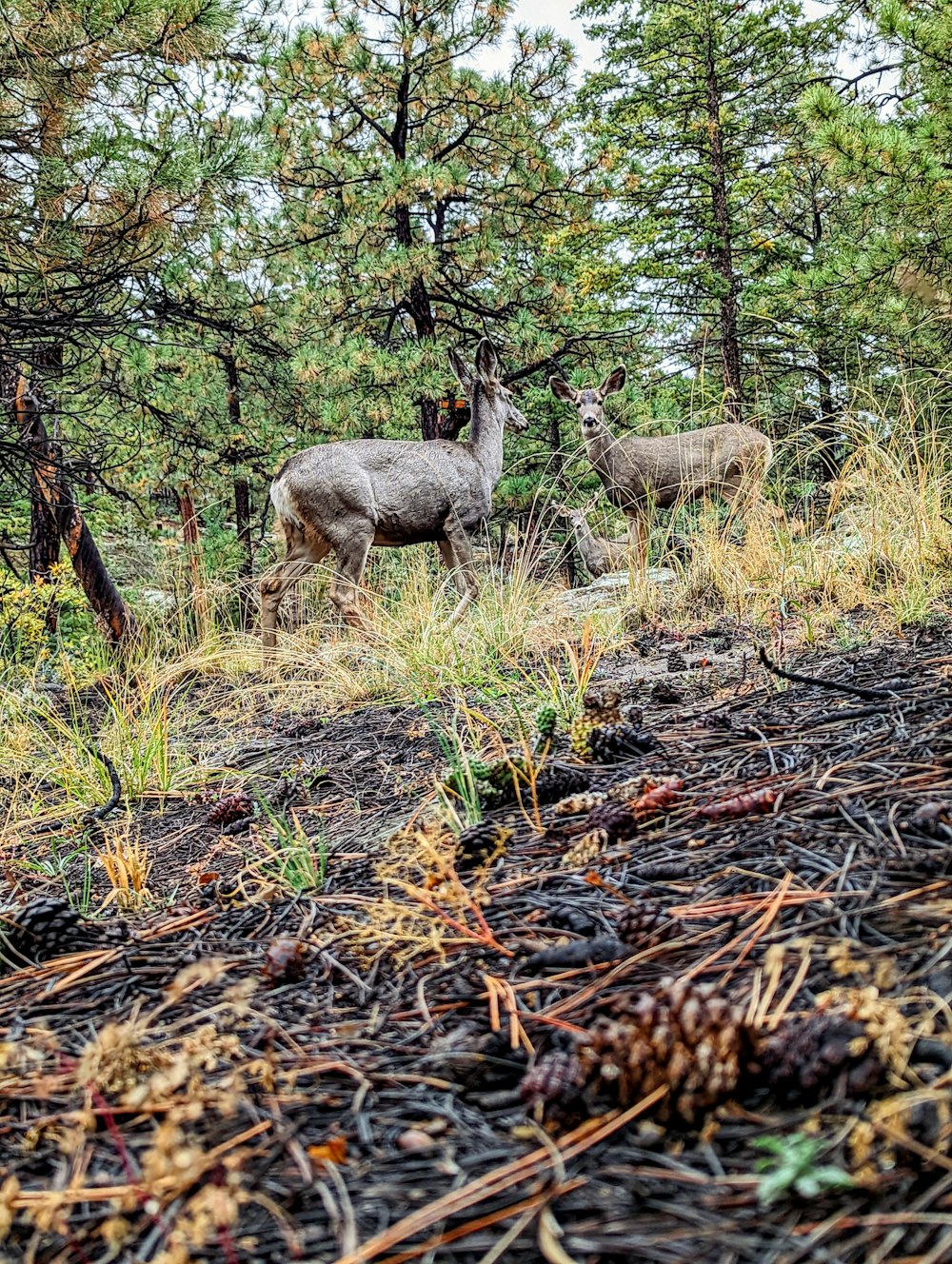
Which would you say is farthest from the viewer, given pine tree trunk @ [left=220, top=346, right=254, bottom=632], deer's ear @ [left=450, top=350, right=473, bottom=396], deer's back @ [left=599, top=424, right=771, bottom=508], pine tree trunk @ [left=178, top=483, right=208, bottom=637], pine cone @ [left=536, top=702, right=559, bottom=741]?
pine tree trunk @ [left=220, top=346, right=254, bottom=632]

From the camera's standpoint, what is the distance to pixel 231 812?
2.71m

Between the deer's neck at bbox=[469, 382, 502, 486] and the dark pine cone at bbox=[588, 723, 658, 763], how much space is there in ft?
18.0

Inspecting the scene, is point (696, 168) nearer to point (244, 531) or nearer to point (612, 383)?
point (612, 383)

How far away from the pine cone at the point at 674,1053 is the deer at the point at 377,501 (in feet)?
17.6

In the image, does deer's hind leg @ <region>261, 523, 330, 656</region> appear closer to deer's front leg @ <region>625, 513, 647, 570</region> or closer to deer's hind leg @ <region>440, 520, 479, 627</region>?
deer's hind leg @ <region>440, 520, 479, 627</region>

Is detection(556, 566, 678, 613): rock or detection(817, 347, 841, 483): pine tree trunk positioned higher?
detection(817, 347, 841, 483): pine tree trunk

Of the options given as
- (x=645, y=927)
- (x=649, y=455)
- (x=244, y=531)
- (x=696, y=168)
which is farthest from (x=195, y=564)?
(x=696, y=168)

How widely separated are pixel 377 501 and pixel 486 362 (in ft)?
6.10

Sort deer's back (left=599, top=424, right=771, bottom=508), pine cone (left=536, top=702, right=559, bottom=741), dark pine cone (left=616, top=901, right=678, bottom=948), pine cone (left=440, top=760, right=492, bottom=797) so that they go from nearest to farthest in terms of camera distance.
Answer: dark pine cone (left=616, top=901, right=678, bottom=948) → pine cone (left=440, top=760, right=492, bottom=797) → pine cone (left=536, top=702, right=559, bottom=741) → deer's back (left=599, top=424, right=771, bottom=508)

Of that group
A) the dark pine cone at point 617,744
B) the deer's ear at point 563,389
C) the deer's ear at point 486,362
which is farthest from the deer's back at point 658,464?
the dark pine cone at point 617,744

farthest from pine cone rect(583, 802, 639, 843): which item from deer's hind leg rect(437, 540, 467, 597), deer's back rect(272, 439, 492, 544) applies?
deer's hind leg rect(437, 540, 467, 597)

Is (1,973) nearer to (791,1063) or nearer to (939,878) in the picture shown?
(791,1063)

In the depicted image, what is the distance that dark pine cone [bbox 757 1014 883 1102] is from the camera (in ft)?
3.06

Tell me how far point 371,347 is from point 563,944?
28.1 ft
